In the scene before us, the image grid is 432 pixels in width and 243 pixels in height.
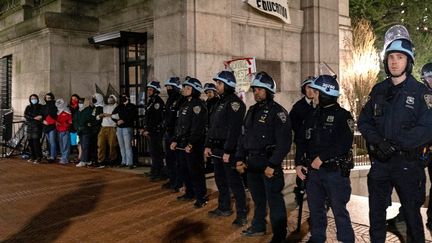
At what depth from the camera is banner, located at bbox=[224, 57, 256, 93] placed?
9195 mm

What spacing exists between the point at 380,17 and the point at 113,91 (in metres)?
18.5

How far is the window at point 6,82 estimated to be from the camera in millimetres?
18625

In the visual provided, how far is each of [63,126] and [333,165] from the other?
9.68 m

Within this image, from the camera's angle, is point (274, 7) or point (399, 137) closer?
point (399, 137)

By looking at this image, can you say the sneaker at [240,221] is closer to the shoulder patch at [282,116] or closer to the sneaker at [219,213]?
the sneaker at [219,213]

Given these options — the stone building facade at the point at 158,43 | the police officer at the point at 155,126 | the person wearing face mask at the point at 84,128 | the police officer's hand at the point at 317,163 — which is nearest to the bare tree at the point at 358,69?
the stone building facade at the point at 158,43

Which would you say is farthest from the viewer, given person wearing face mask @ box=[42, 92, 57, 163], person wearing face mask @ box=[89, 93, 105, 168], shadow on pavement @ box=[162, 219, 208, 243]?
person wearing face mask @ box=[42, 92, 57, 163]

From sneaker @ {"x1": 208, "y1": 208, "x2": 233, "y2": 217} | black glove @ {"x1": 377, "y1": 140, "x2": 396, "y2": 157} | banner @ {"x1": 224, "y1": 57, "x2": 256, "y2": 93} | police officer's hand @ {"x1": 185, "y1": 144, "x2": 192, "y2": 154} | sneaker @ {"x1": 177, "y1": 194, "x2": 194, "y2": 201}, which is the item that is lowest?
sneaker @ {"x1": 208, "y1": 208, "x2": 233, "y2": 217}

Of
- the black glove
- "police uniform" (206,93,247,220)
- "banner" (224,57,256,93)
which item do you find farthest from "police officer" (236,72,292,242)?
"banner" (224,57,256,93)

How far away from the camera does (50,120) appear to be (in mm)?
13023

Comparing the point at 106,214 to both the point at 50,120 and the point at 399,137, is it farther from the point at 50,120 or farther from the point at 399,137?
the point at 50,120

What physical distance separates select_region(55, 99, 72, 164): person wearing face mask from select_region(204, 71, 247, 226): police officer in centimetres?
713

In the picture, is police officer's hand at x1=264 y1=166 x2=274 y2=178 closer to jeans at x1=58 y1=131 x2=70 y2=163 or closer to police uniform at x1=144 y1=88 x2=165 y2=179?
police uniform at x1=144 y1=88 x2=165 y2=179

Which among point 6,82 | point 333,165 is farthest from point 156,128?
point 6,82
